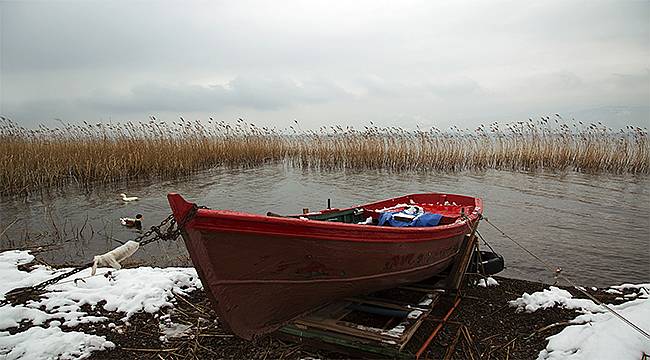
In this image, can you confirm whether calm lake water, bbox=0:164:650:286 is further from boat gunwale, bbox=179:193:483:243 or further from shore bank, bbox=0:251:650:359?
boat gunwale, bbox=179:193:483:243

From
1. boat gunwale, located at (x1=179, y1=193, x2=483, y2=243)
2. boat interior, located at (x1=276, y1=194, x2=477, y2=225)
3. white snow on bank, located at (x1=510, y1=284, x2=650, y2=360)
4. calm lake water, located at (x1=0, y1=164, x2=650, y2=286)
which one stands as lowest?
calm lake water, located at (x1=0, y1=164, x2=650, y2=286)

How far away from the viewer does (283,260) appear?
2854 mm

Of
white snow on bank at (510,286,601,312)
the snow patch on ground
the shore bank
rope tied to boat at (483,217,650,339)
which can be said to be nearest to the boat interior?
rope tied to boat at (483,217,650,339)

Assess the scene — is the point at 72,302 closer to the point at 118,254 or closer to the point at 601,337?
the point at 118,254

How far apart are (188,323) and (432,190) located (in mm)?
8954

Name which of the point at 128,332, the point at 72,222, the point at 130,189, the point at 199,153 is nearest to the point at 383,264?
the point at 128,332

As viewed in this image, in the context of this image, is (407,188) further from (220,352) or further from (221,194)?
(220,352)

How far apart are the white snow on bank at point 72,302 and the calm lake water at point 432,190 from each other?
4.40ft

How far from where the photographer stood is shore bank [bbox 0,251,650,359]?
10.4 feet

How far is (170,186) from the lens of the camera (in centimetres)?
1173

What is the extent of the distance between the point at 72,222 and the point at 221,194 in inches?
154

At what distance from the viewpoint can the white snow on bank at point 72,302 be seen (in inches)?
124

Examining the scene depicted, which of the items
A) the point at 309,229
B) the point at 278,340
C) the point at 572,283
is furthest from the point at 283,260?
the point at 572,283

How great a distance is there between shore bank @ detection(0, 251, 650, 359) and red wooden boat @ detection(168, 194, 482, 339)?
0.48 metres
